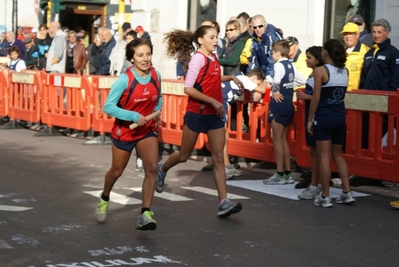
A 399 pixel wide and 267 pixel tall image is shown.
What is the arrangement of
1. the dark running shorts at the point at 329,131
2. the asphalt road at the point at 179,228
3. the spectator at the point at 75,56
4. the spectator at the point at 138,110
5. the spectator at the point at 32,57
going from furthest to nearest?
the spectator at the point at 32,57 → the spectator at the point at 75,56 → the dark running shorts at the point at 329,131 → the spectator at the point at 138,110 → the asphalt road at the point at 179,228

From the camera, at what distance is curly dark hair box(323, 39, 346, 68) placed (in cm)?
995

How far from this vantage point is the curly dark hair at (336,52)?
995cm

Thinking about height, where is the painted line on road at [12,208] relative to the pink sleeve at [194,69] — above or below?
below

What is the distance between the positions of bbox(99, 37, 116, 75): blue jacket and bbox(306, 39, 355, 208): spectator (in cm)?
988

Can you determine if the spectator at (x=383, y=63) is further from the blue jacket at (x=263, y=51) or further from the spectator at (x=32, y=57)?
the spectator at (x=32, y=57)

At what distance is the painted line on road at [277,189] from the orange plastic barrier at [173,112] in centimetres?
280

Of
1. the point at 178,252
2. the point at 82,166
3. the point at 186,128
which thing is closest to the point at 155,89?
the point at 186,128

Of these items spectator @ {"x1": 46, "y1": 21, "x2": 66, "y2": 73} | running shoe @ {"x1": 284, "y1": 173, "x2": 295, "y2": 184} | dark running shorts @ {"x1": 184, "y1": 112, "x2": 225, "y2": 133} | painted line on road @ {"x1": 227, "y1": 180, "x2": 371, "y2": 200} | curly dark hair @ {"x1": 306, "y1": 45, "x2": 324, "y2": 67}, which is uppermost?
curly dark hair @ {"x1": 306, "y1": 45, "x2": 324, "y2": 67}

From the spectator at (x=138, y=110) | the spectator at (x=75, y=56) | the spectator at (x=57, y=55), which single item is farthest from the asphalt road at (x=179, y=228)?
the spectator at (x=75, y=56)

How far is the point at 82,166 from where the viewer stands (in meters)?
13.1

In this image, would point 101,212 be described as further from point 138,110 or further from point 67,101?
point 67,101

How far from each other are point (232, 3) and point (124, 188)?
38.8ft

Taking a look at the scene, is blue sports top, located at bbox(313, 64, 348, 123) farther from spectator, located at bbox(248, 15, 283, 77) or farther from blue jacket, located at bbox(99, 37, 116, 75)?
blue jacket, located at bbox(99, 37, 116, 75)

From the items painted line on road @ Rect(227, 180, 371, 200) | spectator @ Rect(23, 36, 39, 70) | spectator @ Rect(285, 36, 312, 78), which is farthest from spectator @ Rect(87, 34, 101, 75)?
painted line on road @ Rect(227, 180, 371, 200)
